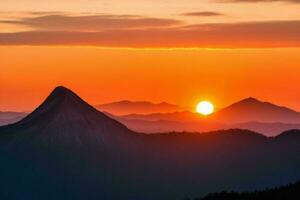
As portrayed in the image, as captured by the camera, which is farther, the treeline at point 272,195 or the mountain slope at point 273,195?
the mountain slope at point 273,195

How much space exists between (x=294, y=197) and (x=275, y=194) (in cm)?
913

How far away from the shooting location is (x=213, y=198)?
566 feet

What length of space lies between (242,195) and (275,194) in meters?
8.70

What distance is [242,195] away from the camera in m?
178

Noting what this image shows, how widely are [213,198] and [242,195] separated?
801 centimetres

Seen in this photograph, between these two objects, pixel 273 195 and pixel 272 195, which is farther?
pixel 272 195

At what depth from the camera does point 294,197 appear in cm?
16212

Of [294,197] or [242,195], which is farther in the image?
[242,195]

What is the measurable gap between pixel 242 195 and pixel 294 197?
17.4 m

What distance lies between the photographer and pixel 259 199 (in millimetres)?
171375

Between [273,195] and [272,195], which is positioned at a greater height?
[272,195]

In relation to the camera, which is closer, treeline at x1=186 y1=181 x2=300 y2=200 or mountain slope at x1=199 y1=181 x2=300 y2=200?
treeline at x1=186 y1=181 x2=300 y2=200

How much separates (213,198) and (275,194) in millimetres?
11480

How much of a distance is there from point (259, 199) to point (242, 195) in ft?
22.5
